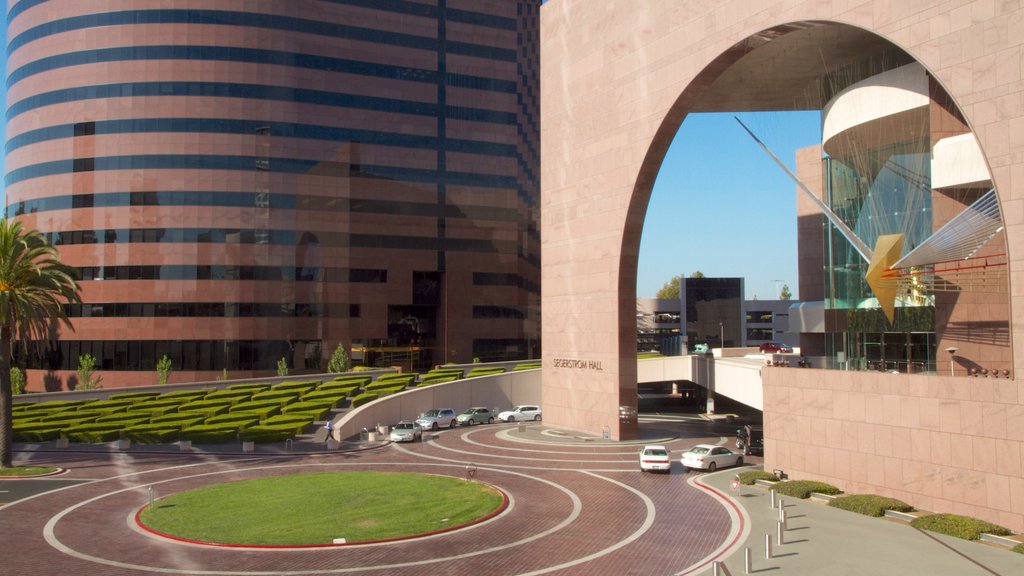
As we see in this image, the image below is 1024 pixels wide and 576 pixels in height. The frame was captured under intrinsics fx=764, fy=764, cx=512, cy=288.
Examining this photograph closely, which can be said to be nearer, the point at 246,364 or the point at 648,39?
the point at 648,39

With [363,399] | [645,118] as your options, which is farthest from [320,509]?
[645,118]

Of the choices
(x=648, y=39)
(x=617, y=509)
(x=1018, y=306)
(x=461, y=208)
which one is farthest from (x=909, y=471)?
(x=461, y=208)

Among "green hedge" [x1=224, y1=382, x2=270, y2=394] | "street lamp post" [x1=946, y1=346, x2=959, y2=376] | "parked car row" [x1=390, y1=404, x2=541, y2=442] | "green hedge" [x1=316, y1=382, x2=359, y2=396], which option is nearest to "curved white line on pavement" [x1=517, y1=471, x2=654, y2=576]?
"street lamp post" [x1=946, y1=346, x2=959, y2=376]

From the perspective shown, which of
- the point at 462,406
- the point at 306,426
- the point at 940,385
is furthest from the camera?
the point at 462,406

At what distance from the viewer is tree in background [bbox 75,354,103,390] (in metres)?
74.6

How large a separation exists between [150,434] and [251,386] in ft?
63.6

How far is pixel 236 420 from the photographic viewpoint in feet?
166

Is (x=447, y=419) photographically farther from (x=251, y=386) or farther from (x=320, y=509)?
(x=320, y=509)

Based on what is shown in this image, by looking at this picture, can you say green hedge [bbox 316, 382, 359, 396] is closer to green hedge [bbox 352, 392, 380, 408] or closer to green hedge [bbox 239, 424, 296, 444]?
green hedge [bbox 352, 392, 380, 408]

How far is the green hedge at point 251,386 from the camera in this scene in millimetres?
63938

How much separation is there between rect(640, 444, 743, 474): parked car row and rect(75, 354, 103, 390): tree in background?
59103 millimetres

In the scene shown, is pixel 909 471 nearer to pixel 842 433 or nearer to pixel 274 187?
pixel 842 433

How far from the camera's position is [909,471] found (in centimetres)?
2917

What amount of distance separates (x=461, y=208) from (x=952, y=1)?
222 ft
